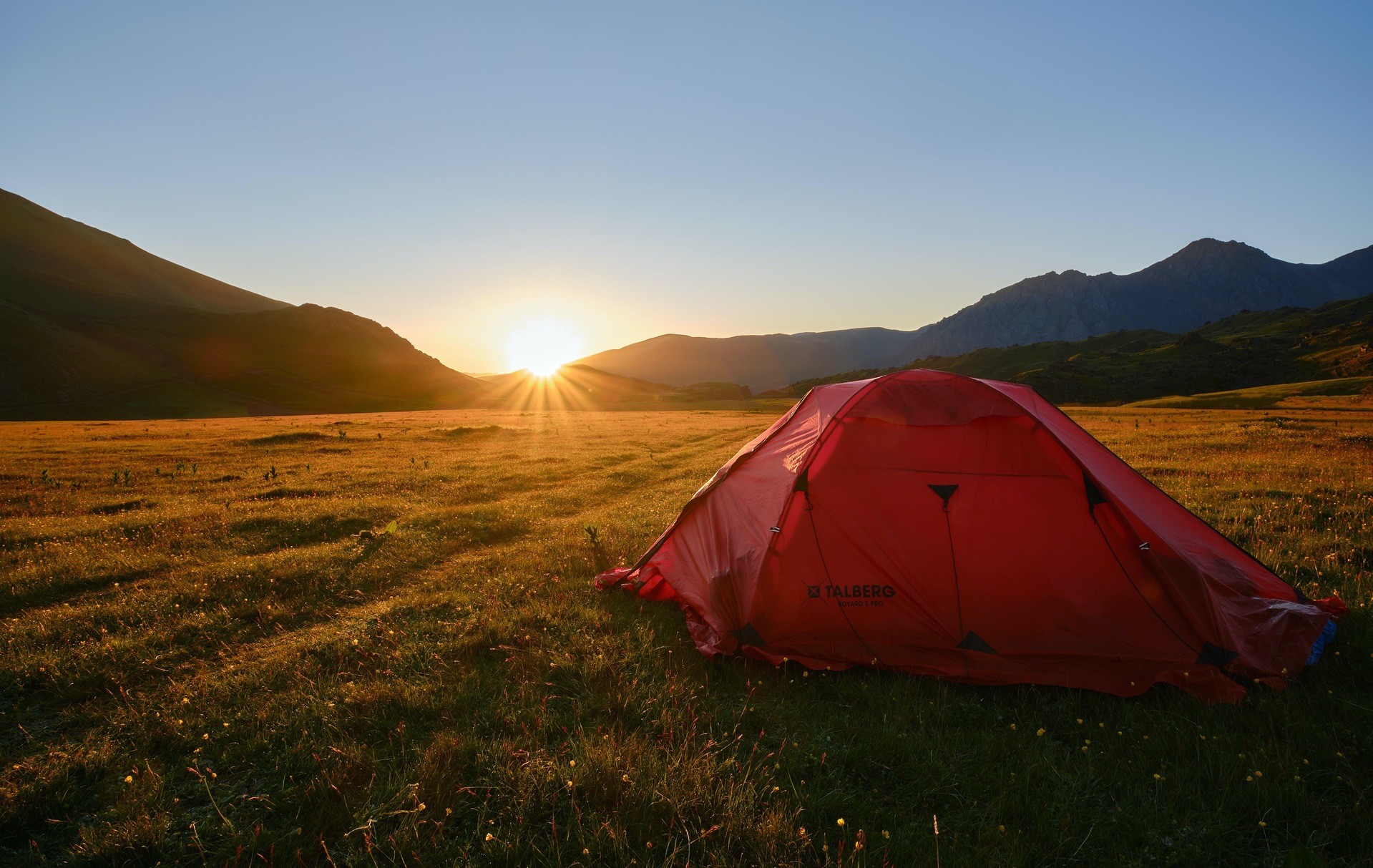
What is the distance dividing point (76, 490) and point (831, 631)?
24874 millimetres

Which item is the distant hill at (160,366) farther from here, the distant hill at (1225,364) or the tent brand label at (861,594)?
the tent brand label at (861,594)

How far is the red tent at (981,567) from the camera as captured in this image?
580cm

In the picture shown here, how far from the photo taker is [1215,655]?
5.56 metres

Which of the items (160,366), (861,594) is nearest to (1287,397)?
(861,594)

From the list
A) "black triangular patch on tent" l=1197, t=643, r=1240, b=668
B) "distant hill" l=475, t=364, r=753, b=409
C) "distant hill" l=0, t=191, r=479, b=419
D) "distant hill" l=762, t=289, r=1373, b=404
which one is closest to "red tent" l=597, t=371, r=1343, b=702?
"black triangular patch on tent" l=1197, t=643, r=1240, b=668

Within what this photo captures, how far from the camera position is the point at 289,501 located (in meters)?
15.7

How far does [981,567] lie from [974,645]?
34.7 inches

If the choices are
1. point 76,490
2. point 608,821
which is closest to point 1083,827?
point 608,821

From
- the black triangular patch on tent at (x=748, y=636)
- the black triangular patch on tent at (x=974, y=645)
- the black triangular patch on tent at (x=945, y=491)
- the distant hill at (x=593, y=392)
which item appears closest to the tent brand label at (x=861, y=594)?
the black triangular patch on tent at (x=974, y=645)

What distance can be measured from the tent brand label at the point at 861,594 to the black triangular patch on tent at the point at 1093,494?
2.45 metres

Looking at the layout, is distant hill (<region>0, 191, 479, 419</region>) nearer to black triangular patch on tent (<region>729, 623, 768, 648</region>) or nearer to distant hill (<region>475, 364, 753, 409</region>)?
distant hill (<region>475, 364, 753, 409</region>)

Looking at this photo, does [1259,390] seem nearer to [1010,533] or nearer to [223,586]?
[1010,533]

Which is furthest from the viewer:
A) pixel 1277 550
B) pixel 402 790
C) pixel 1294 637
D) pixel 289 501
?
pixel 289 501

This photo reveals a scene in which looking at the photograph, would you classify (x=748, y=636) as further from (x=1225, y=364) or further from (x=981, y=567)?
(x=1225, y=364)
